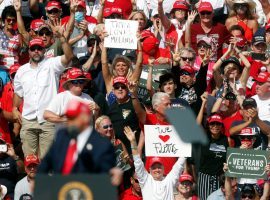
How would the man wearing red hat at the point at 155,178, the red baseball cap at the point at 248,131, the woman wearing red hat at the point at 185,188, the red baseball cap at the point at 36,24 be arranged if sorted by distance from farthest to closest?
the red baseball cap at the point at 36,24 → the red baseball cap at the point at 248,131 → the woman wearing red hat at the point at 185,188 → the man wearing red hat at the point at 155,178

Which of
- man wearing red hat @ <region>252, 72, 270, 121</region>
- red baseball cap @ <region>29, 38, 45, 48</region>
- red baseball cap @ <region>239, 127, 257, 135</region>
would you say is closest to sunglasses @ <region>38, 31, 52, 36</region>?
red baseball cap @ <region>29, 38, 45, 48</region>

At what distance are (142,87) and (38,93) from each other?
64.2 inches

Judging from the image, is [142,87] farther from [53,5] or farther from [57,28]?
[53,5]

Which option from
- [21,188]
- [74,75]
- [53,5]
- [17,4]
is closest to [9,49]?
[17,4]

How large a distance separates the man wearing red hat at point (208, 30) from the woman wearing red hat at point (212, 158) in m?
2.49

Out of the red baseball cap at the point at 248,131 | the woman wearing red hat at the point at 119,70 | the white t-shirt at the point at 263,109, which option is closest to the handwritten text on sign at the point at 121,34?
the woman wearing red hat at the point at 119,70

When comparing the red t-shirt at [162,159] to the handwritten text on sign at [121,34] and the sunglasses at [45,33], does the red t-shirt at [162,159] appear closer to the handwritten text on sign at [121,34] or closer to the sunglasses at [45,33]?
the handwritten text on sign at [121,34]

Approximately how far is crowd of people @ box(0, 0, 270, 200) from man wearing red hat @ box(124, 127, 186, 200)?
0.04 feet

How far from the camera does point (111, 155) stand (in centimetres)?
1343

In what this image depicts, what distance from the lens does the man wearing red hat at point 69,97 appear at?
63.0ft

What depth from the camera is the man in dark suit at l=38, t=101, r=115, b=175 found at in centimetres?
1287

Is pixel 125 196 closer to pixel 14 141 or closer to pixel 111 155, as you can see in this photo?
pixel 14 141

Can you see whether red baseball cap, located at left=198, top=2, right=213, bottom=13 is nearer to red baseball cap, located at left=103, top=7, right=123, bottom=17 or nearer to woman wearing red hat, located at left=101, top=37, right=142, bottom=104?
red baseball cap, located at left=103, top=7, right=123, bottom=17

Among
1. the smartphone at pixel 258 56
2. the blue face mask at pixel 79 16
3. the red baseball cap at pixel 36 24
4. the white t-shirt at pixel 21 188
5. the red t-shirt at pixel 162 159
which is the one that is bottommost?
the white t-shirt at pixel 21 188
